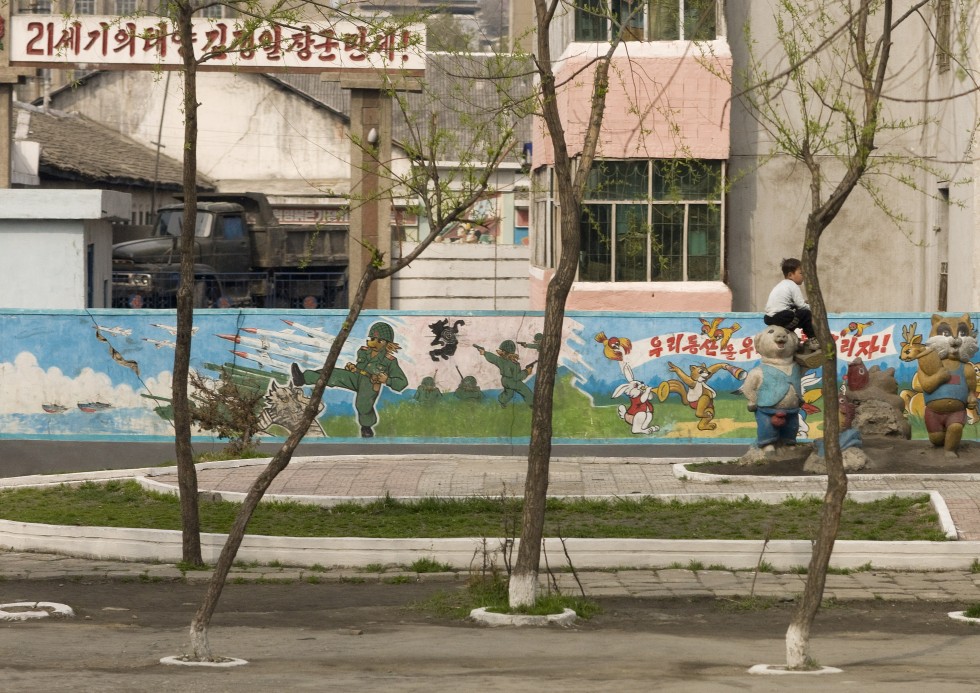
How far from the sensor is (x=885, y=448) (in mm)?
16750

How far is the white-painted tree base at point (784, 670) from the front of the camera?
8539 millimetres

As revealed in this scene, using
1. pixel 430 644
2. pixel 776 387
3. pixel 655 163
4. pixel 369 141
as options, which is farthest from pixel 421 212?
pixel 369 141

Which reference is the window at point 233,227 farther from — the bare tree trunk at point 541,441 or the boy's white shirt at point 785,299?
the bare tree trunk at point 541,441

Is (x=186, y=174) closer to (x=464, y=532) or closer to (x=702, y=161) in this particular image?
(x=464, y=532)

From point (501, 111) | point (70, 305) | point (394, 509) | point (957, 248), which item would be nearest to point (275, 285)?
point (70, 305)

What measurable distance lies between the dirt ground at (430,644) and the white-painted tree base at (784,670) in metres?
0.11

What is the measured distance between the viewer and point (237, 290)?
28.8 m

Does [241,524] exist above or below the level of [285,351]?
below

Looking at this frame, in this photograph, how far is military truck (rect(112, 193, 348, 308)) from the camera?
28547 millimetres

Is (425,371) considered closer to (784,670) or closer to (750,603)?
(750,603)

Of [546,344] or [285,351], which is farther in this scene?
[285,351]

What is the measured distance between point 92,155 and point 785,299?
31595 mm

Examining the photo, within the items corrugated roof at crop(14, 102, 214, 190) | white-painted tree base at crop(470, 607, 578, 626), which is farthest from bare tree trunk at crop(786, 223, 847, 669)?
corrugated roof at crop(14, 102, 214, 190)

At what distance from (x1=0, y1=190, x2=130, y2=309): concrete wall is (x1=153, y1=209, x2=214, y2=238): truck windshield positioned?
11.4 m
